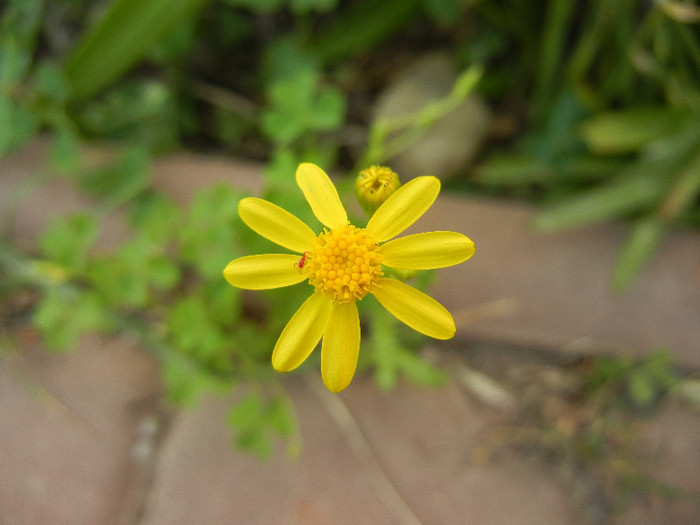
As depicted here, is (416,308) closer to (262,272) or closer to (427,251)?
(427,251)

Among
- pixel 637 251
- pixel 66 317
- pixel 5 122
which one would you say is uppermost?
pixel 5 122

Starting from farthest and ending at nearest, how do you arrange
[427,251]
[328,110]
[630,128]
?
[630,128], [328,110], [427,251]

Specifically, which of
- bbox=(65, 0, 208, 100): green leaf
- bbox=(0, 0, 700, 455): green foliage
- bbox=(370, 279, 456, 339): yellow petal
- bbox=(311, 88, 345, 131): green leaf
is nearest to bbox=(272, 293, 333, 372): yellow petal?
bbox=(370, 279, 456, 339): yellow petal

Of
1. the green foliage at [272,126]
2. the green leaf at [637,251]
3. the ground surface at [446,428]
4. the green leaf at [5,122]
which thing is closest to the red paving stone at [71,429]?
the ground surface at [446,428]

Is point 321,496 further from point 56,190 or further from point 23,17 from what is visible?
point 23,17

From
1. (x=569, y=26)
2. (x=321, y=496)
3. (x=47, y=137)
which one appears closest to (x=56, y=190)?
(x=47, y=137)

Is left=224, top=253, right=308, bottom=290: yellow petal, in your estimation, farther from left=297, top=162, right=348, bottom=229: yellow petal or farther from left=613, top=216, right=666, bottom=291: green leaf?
left=613, top=216, right=666, bottom=291: green leaf

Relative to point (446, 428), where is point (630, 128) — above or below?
above

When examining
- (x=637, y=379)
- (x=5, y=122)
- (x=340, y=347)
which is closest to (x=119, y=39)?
(x=5, y=122)
